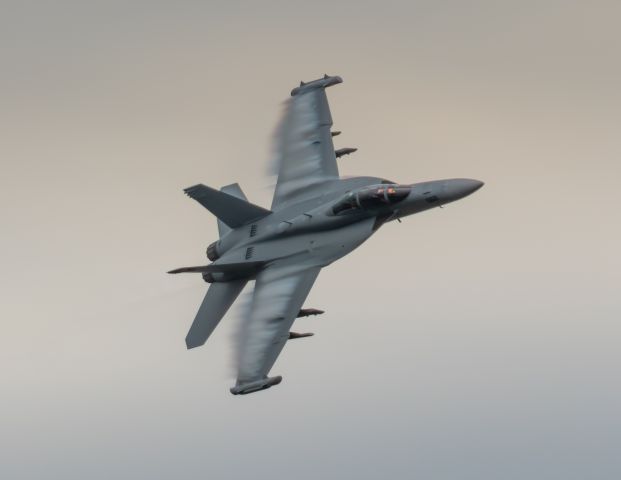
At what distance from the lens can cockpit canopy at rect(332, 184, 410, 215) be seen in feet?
137

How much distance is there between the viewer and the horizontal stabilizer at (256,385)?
39.1m

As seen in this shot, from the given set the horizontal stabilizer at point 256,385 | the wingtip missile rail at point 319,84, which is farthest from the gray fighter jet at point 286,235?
the wingtip missile rail at point 319,84

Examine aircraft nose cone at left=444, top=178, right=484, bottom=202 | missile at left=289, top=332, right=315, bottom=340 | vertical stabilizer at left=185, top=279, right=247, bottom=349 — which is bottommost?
missile at left=289, top=332, right=315, bottom=340

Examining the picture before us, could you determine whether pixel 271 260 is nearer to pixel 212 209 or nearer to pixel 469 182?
pixel 212 209

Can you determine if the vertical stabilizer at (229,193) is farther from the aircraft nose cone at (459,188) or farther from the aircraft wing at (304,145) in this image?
the aircraft nose cone at (459,188)

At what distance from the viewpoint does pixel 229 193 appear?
46.3 metres

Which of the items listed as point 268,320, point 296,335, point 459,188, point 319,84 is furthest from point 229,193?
point 459,188

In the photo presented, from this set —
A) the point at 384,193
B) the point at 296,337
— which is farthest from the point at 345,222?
the point at 296,337

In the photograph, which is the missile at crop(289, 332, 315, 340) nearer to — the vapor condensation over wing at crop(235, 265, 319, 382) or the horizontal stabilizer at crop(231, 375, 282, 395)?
the vapor condensation over wing at crop(235, 265, 319, 382)

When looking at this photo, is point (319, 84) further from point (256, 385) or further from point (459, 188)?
point (256, 385)

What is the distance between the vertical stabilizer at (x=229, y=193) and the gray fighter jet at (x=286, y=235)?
76 mm

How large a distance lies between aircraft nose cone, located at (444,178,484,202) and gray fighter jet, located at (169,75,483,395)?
4cm

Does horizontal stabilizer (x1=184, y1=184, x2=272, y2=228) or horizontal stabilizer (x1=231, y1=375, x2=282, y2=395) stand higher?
horizontal stabilizer (x1=184, y1=184, x2=272, y2=228)

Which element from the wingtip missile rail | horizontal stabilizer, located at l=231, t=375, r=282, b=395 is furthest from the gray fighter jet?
the wingtip missile rail
